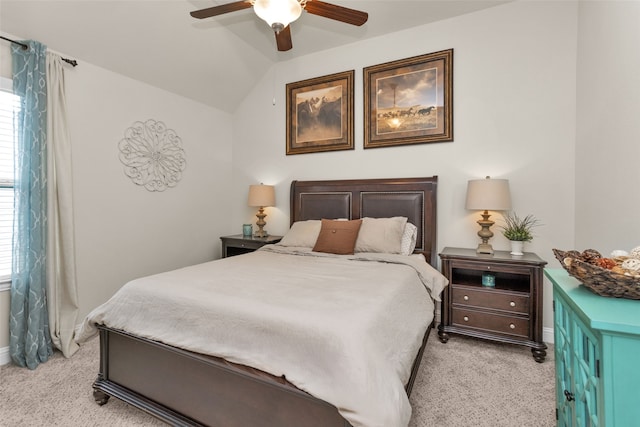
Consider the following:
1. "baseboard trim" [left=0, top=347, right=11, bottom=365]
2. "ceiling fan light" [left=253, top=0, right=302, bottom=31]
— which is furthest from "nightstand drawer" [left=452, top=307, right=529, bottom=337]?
"baseboard trim" [left=0, top=347, right=11, bottom=365]

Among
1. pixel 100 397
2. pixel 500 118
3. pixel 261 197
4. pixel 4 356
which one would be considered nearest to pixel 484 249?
pixel 500 118

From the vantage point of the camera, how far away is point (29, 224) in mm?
2309

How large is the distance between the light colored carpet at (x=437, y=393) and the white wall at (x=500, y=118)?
0.92 metres

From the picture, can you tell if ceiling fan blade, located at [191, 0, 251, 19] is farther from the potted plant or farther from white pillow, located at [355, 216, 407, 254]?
the potted plant

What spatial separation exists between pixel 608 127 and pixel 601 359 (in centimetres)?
193

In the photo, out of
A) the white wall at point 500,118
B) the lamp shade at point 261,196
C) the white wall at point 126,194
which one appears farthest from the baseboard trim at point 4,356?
the white wall at point 500,118

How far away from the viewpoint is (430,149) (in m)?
3.19

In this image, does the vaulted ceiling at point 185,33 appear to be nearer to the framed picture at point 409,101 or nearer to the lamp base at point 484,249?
the framed picture at point 409,101

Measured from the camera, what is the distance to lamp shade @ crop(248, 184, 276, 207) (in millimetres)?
3799

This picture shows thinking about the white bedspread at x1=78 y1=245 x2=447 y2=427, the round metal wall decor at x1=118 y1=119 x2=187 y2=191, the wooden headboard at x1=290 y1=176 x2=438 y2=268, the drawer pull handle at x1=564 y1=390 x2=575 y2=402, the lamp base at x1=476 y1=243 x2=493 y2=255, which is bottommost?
the drawer pull handle at x1=564 y1=390 x2=575 y2=402

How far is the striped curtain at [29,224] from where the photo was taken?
7.47 ft

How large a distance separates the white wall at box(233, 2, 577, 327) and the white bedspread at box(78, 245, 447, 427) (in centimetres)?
145

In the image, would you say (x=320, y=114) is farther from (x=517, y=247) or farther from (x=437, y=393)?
(x=437, y=393)

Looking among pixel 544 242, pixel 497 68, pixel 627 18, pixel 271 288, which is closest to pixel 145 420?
pixel 271 288
